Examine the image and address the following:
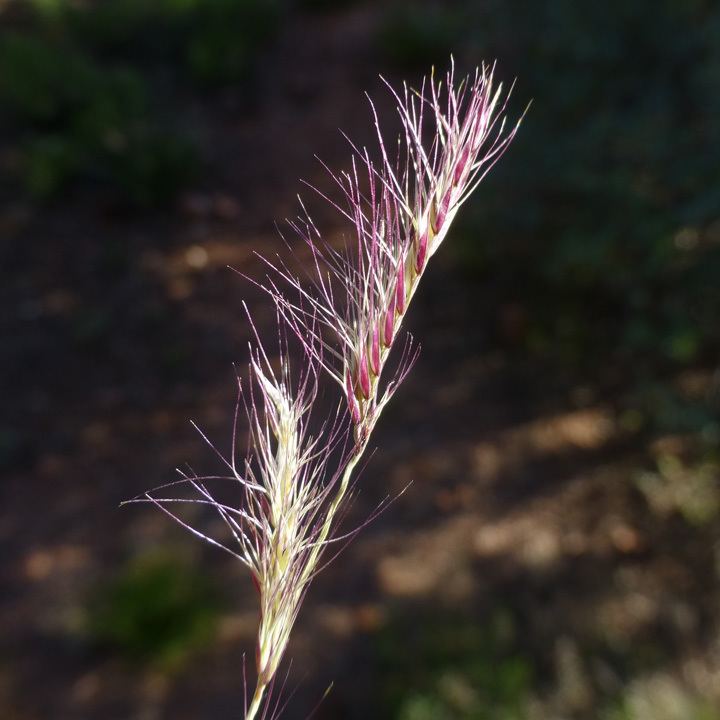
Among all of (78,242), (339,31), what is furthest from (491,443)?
(339,31)

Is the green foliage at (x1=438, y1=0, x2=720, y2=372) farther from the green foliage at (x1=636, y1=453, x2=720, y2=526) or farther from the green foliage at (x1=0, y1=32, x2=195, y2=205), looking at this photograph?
the green foliage at (x1=0, y1=32, x2=195, y2=205)

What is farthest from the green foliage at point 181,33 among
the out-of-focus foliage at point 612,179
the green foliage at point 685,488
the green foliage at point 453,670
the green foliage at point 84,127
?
the green foliage at point 453,670

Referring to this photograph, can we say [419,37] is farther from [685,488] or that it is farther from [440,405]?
[685,488]

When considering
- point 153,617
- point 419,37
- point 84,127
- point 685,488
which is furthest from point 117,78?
point 685,488

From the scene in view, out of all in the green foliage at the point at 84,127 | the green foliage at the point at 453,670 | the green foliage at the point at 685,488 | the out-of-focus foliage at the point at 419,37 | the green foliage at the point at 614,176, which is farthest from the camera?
the out-of-focus foliage at the point at 419,37

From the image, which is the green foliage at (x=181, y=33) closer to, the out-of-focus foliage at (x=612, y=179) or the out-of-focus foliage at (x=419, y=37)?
the out-of-focus foliage at (x=419, y=37)

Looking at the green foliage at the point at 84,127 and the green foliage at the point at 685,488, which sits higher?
the green foliage at the point at 84,127

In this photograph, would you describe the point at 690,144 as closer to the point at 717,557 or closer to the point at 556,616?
the point at 717,557
